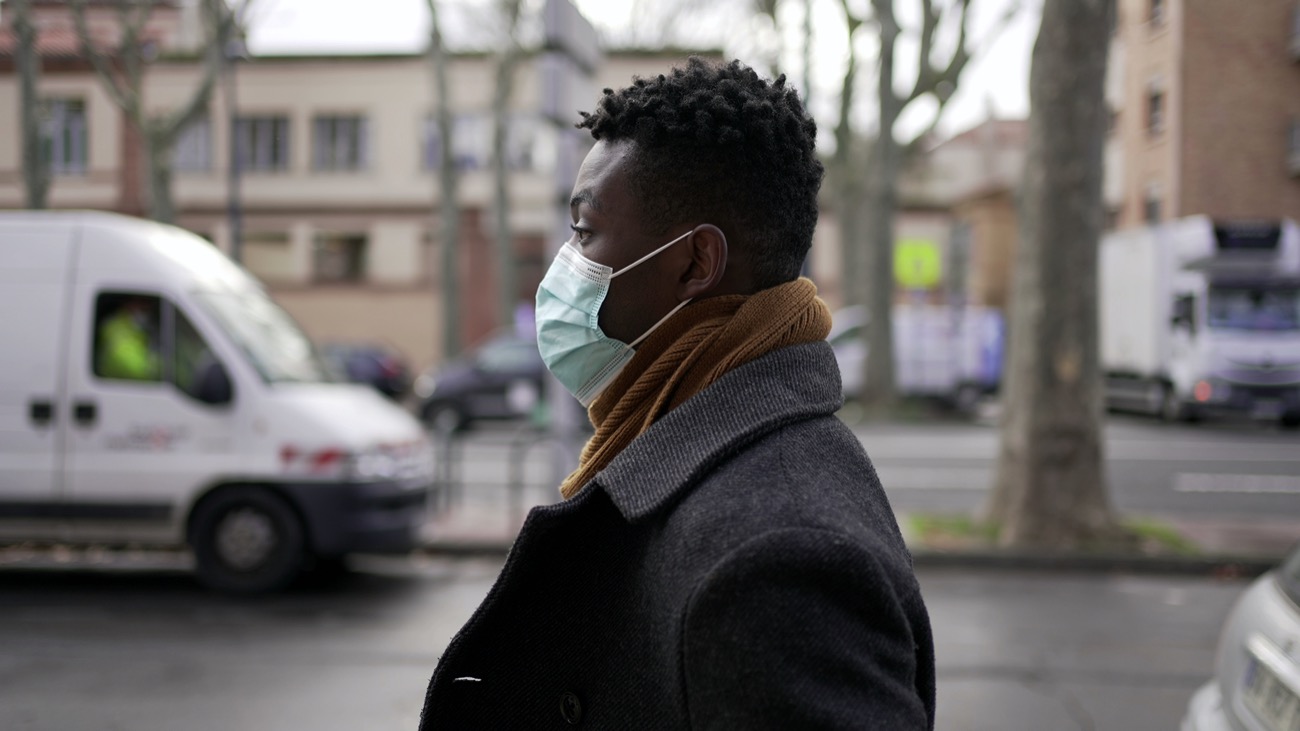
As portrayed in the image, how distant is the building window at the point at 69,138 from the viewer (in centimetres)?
2111

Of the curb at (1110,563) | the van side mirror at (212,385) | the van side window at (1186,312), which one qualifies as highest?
the van side window at (1186,312)

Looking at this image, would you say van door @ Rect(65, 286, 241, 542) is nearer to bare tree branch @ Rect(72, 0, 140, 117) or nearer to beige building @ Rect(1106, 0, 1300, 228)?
bare tree branch @ Rect(72, 0, 140, 117)

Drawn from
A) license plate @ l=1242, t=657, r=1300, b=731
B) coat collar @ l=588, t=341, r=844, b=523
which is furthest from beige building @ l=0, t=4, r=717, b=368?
coat collar @ l=588, t=341, r=844, b=523

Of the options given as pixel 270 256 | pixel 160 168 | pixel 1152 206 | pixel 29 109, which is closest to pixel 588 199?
pixel 29 109

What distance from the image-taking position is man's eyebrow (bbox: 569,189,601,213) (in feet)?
5.25

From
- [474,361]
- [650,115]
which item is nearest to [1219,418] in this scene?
[474,361]

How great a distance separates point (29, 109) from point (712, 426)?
1311 cm

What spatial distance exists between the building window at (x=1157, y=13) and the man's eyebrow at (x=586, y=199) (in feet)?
66.1

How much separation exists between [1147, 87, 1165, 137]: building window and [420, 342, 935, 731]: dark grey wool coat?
28.8 meters

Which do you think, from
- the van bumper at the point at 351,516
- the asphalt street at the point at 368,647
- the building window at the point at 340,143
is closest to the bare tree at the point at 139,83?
the asphalt street at the point at 368,647

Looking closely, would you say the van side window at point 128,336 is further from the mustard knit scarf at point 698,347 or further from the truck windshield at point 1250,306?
the truck windshield at point 1250,306

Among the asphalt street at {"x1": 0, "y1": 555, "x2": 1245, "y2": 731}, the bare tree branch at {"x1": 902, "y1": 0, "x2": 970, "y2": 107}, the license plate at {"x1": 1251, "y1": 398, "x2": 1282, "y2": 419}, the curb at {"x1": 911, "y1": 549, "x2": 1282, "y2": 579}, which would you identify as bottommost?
the asphalt street at {"x1": 0, "y1": 555, "x2": 1245, "y2": 731}

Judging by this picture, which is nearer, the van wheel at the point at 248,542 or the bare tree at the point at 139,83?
the van wheel at the point at 248,542

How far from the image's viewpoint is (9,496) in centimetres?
758
